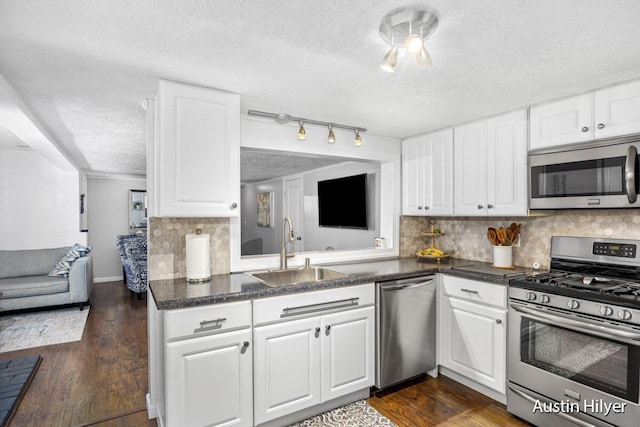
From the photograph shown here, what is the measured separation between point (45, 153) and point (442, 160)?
15.5 ft

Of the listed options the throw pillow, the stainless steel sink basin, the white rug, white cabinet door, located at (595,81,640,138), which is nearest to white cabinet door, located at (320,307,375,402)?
the stainless steel sink basin

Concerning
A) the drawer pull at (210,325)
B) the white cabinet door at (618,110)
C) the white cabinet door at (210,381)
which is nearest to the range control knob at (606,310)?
the white cabinet door at (618,110)

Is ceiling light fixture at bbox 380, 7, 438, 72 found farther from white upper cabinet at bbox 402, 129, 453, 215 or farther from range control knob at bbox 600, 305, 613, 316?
white upper cabinet at bbox 402, 129, 453, 215

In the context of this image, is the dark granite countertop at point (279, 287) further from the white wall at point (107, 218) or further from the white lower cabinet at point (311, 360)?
the white wall at point (107, 218)

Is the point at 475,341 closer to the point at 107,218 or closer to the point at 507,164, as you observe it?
the point at 507,164

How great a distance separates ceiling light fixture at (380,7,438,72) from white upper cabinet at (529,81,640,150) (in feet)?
4.71

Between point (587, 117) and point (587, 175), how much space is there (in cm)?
37

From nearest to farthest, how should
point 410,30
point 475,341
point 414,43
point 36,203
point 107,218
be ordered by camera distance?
point 414,43
point 410,30
point 475,341
point 36,203
point 107,218

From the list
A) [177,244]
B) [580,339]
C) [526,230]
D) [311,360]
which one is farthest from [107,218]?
[580,339]

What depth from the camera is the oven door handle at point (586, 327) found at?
179cm

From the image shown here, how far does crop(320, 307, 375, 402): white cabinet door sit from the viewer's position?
2324 mm

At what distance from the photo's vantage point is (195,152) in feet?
7.11

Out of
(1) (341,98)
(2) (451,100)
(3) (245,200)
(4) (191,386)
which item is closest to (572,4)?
(2) (451,100)

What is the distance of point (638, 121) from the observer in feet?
6.61
